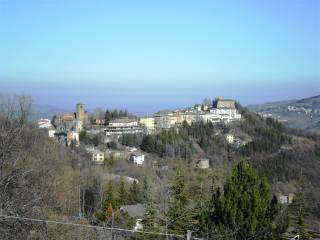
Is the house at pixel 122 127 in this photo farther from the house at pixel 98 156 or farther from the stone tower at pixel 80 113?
the house at pixel 98 156

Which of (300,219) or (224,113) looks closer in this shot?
(300,219)

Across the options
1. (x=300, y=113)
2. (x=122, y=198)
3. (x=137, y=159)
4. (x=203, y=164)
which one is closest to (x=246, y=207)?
(x=122, y=198)

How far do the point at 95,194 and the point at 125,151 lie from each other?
22.5m

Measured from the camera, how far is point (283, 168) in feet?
153

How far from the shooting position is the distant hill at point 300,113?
304 feet

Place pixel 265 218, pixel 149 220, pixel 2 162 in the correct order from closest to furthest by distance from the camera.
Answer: pixel 2 162 → pixel 265 218 → pixel 149 220

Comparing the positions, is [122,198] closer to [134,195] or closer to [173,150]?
[134,195]

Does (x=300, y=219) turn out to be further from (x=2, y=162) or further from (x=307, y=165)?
(x=307, y=165)

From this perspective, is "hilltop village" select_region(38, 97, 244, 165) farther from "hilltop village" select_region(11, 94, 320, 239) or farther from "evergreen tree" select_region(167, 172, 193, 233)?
"evergreen tree" select_region(167, 172, 193, 233)

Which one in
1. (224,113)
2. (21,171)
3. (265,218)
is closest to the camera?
(21,171)

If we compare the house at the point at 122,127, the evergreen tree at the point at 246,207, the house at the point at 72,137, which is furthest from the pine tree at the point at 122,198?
the house at the point at 122,127

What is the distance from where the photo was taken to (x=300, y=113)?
343ft

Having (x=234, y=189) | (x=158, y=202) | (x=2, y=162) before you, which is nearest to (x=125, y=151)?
(x=158, y=202)

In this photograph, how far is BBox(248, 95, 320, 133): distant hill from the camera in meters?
92.6
